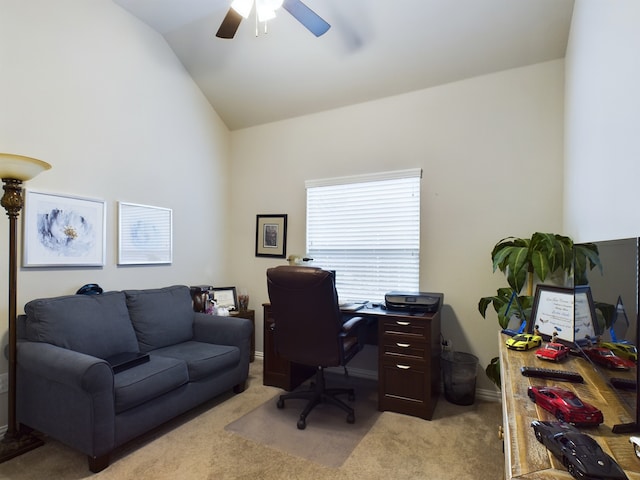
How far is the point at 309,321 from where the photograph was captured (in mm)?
2547

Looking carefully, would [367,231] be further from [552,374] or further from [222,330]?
[552,374]

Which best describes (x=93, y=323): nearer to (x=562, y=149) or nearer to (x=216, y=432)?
(x=216, y=432)

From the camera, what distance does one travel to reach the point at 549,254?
7.91ft

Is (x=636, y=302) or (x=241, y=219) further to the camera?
(x=241, y=219)

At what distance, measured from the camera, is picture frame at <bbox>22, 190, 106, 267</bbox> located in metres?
2.48

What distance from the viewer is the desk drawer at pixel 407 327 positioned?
8.77 ft

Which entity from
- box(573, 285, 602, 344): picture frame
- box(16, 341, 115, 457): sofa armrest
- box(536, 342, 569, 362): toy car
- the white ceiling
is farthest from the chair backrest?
the white ceiling

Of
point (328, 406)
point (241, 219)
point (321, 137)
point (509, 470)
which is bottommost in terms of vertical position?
point (328, 406)

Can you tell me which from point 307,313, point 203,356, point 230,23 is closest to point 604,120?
point 307,313

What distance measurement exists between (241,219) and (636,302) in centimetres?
388

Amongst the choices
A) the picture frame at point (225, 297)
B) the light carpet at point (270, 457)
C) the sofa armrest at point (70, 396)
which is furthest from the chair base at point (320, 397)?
the picture frame at point (225, 297)

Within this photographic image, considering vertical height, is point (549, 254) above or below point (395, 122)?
below

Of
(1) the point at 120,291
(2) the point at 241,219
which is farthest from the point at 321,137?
(1) the point at 120,291

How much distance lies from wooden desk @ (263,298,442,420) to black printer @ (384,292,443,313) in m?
0.07
